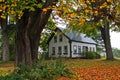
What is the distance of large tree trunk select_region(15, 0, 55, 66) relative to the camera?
16953 mm

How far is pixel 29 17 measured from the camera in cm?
1719

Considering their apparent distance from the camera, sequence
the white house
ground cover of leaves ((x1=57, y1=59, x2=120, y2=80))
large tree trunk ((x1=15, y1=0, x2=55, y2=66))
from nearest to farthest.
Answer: ground cover of leaves ((x1=57, y1=59, x2=120, y2=80)) < large tree trunk ((x1=15, y1=0, x2=55, y2=66)) < the white house

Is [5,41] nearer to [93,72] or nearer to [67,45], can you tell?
[67,45]

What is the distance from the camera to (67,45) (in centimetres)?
6016

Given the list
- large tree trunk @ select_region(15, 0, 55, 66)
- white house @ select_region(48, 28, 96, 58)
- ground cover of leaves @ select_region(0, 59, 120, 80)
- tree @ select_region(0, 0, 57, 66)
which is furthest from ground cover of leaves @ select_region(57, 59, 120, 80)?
white house @ select_region(48, 28, 96, 58)

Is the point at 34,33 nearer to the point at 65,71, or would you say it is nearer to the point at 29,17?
the point at 29,17

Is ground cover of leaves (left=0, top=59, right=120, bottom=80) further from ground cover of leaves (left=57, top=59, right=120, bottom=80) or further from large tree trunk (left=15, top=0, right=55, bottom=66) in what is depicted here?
large tree trunk (left=15, top=0, right=55, bottom=66)

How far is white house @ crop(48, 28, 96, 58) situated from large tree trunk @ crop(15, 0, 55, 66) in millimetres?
40564

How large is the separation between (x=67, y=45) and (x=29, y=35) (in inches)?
1690

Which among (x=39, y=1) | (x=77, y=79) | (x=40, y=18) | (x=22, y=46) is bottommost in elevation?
(x=77, y=79)

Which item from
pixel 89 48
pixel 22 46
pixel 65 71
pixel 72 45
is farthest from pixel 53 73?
pixel 89 48

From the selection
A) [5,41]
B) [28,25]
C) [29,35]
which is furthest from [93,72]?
[5,41]

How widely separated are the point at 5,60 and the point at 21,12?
32.0 m

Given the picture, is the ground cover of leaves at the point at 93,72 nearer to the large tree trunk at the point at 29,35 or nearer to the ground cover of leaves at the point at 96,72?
the ground cover of leaves at the point at 96,72
